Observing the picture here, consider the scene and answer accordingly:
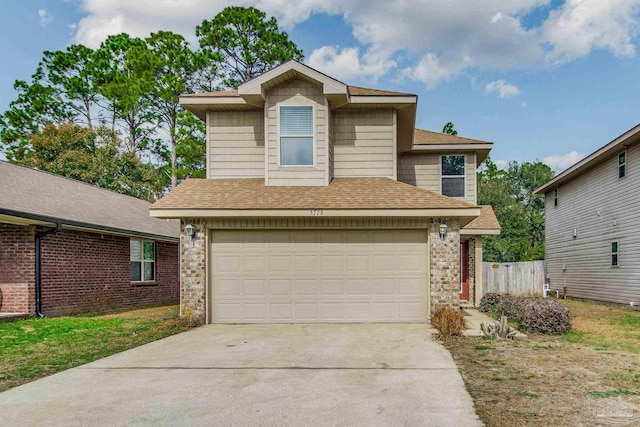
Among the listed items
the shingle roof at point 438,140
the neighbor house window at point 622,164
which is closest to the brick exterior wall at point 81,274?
the shingle roof at point 438,140

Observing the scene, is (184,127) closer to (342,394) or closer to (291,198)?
(291,198)

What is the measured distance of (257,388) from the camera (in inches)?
215

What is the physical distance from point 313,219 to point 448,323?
3646 millimetres

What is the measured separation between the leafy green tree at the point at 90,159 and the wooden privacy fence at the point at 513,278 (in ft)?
73.0

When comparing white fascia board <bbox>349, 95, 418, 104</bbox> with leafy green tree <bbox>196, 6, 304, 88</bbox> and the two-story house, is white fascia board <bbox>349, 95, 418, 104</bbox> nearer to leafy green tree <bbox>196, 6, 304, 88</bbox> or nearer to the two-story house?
the two-story house

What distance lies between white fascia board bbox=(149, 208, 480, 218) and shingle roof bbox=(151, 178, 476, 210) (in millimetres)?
77

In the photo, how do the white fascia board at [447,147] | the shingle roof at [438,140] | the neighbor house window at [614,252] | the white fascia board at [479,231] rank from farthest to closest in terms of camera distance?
the neighbor house window at [614,252]
the shingle roof at [438,140]
the white fascia board at [447,147]
the white fascia board at [479,231]

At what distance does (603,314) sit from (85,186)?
17.5 m

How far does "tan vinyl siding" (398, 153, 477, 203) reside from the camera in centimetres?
1440

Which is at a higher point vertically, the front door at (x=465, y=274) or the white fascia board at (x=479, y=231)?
the white fascia board at (x=479, y=231)

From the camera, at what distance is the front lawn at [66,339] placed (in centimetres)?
655

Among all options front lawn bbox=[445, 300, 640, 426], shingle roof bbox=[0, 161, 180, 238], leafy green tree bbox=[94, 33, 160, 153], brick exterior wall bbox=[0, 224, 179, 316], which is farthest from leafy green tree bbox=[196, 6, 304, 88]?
front lawn bbox=[445, 300, 640, 426]

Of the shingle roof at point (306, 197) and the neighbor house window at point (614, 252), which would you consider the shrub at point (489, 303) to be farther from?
the neighbor house window at point (614, 252)

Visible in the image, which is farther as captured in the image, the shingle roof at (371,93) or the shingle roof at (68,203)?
the shingle roof at (68,203)
